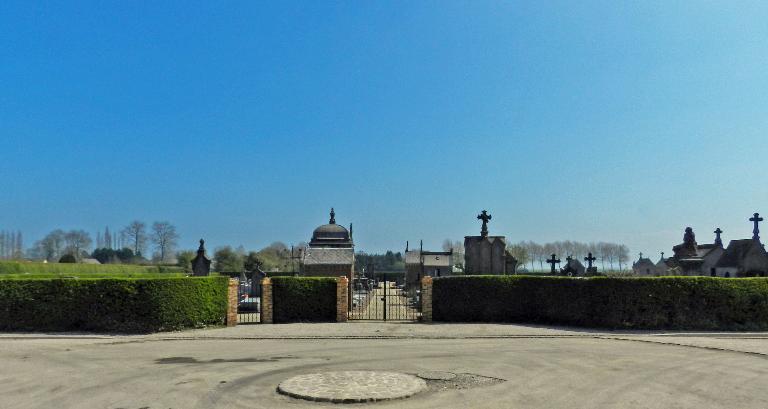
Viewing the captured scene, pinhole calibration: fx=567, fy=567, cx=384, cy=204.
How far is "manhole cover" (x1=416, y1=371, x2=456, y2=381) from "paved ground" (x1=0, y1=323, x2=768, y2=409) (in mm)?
276

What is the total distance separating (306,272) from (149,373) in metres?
27.8

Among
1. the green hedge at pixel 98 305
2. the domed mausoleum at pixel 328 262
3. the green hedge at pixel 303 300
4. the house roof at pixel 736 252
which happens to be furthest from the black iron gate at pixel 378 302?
the house roof at pixel 736 252

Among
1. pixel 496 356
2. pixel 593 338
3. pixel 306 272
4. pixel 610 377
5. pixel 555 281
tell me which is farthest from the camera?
pixel 306 272

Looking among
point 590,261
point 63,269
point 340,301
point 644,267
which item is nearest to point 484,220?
point 340,301

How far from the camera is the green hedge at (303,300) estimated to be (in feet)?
72.0

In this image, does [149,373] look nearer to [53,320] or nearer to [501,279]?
[53,320]

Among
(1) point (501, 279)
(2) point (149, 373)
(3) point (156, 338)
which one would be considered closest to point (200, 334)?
(3) point (156, 338)

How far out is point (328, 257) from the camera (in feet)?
131

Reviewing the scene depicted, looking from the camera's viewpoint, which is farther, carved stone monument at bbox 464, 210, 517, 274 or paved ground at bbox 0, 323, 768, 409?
carved stone monument at bbox 464, 210, 517, 274

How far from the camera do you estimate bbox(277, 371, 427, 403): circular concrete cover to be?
9391mm

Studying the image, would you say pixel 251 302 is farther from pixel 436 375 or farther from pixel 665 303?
pixel 436 375

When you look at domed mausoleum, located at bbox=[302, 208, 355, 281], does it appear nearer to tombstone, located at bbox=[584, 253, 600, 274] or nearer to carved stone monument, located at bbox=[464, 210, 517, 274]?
carved stone monument, located at bbox=[464, 210, 517, 274]

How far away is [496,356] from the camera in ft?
45.6

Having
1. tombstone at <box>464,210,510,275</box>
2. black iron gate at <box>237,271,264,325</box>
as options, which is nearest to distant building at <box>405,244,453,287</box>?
black iron gate at <box>237,271,264,325</box>
